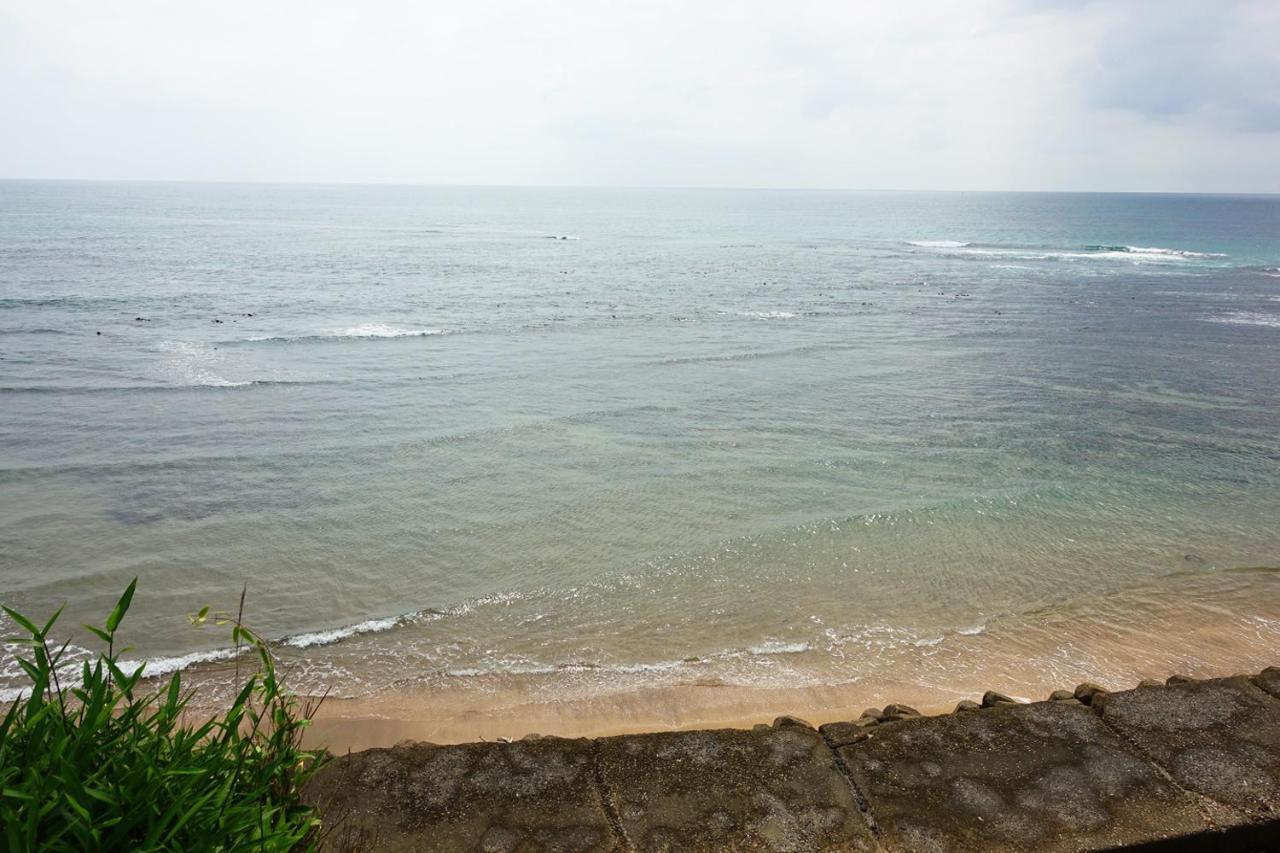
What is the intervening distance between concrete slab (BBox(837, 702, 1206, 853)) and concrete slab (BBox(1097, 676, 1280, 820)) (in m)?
0.16

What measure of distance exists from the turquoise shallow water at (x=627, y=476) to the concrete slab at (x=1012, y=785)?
353cm

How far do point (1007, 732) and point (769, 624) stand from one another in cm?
428

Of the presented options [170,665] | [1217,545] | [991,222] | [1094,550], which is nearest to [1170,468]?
[1217,545]

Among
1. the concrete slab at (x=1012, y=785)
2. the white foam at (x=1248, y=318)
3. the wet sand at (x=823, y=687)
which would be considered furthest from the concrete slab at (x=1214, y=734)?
the white foam at (x=1248, y=318)

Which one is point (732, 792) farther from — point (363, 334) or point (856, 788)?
point (363, 334)

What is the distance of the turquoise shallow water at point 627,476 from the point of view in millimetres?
8406

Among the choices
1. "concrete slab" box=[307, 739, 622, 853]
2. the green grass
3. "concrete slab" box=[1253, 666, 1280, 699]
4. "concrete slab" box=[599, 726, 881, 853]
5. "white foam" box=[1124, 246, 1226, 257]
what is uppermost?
"white foam" box=[1124, 246, 1226, 257]

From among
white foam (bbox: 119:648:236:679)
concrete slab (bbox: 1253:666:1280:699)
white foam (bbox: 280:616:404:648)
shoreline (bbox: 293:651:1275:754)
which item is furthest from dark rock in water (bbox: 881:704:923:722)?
white foam (bbox: 119:648:236:679)

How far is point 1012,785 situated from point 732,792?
137 cm

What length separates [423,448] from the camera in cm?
1387

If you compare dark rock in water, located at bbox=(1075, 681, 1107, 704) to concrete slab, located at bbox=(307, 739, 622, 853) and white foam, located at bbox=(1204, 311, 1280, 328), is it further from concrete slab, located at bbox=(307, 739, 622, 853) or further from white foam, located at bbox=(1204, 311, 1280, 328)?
white foam, located at bbox=(1204, 311, 1280, 328)

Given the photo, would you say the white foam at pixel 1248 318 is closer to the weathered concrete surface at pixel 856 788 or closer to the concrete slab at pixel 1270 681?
the concrete slab at pixel 1270 681

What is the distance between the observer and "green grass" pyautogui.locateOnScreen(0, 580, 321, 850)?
190cm

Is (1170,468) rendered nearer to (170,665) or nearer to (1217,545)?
(1217,545)
